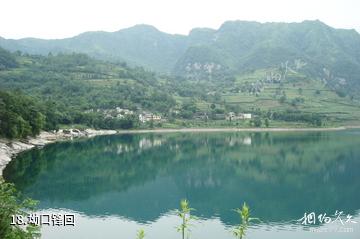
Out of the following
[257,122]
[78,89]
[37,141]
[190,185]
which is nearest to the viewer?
[190,185]

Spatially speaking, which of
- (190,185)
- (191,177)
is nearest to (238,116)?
(191,177)

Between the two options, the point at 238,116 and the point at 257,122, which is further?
the point at 238,116

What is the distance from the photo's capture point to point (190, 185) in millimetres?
49188

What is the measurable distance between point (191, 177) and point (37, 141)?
98.4ft

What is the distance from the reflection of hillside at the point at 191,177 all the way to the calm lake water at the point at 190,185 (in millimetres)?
96

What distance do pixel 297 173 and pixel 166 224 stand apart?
33.3 metres

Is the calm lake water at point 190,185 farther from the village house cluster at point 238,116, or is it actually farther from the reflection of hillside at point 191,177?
the village house cluster at point 238,116

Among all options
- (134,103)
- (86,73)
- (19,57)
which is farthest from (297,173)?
(19,57)

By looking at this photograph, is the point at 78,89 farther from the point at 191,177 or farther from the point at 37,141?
the point at 191,177

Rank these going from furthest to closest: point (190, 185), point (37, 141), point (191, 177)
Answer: point (37, 141), point (191, 177), point (190, 185)

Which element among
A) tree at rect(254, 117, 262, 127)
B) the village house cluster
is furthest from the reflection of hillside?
the village house cluster

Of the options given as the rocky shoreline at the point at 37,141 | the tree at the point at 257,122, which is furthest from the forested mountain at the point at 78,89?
the tree at the point at 257,122

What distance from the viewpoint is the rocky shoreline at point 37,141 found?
53.0 metres

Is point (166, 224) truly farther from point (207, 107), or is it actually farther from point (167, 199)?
point (207, 107)
